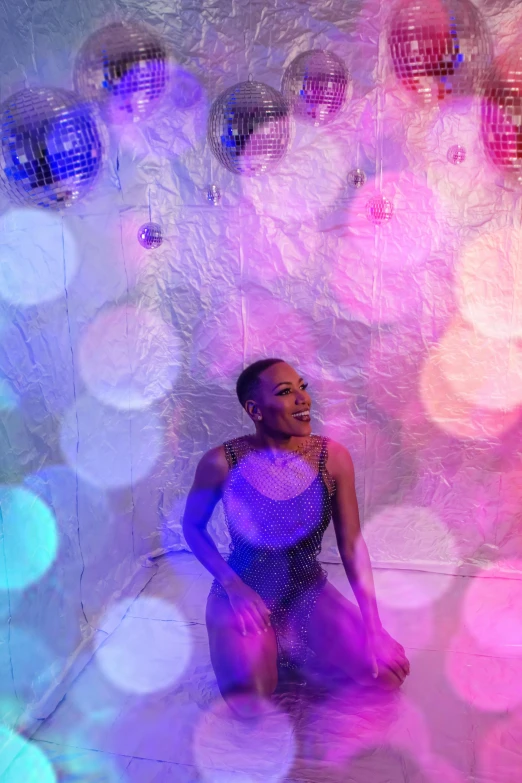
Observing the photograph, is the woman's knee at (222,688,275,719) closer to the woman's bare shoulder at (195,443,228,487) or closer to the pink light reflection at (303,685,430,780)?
the pink light reflection at (303,685,430,780)

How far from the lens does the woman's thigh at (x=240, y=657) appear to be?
1.68 metres

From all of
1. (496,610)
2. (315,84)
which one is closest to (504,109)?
(315,84)

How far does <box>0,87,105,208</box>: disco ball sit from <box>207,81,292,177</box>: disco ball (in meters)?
0.33

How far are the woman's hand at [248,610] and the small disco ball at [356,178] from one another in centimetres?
131

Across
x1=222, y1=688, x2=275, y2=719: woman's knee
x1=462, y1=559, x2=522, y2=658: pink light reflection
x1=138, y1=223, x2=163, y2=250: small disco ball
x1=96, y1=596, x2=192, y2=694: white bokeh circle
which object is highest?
x1=138, y1=223, x2=163, y2=250: small disco ball

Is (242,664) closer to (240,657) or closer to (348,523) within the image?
(240,657)

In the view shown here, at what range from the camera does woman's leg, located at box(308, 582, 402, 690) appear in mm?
1729

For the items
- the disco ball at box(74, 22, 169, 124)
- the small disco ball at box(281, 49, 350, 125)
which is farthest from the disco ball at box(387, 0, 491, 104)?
the disco ball at box(74, 22, 169, 124)

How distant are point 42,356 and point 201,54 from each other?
3.73ft

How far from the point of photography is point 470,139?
7.07 ft

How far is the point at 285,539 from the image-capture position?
180 centimetres

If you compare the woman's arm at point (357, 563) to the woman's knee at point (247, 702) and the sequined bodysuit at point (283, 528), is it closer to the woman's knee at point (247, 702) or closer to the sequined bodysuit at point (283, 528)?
the sequined bodysuit at point (283, 528)

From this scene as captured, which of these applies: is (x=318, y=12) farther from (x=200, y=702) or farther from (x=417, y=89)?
(x=200, y=702)

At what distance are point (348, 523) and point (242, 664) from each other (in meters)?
0.45
